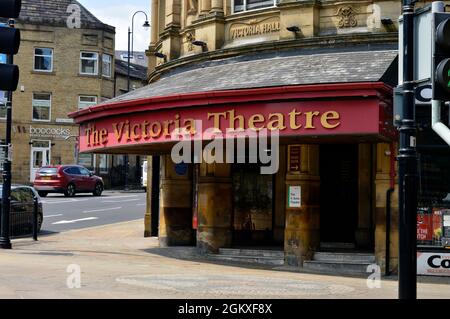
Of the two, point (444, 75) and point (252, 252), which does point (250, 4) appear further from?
point (444, 75)

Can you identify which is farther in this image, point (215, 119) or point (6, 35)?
point (215, 119)

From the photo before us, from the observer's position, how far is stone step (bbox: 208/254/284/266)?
16.0 metres

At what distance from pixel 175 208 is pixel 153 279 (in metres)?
6.75

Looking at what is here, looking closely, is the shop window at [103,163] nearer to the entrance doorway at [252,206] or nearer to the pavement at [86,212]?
the pavement at [86,212]

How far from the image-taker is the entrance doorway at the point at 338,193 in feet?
57.0

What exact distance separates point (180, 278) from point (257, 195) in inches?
233

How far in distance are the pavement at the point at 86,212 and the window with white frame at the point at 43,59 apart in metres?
15.5

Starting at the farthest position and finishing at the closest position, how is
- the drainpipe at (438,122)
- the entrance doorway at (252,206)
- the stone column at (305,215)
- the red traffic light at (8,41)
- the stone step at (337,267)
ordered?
the entrance doorway at (252,206)
the stone column at (305,215)
the stone step at (337,267)
the drainpipe at (438,122)
the red traffic light at (8,41)

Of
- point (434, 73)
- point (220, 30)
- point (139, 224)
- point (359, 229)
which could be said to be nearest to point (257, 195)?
point (359, 229)

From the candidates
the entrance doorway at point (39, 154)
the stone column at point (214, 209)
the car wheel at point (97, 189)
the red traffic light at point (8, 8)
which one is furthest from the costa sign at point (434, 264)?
the entrance doorway at point (39, 154)

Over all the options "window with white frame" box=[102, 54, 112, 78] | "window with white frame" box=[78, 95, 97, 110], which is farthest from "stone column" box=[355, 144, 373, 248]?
"window with white frame" box=[102, 54, 112, 78]

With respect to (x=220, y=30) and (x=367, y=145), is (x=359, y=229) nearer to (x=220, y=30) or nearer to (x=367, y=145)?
(x=367, y=145)

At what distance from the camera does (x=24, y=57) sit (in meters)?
48.2

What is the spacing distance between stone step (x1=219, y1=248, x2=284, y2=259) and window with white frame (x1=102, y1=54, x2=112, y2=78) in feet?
117
